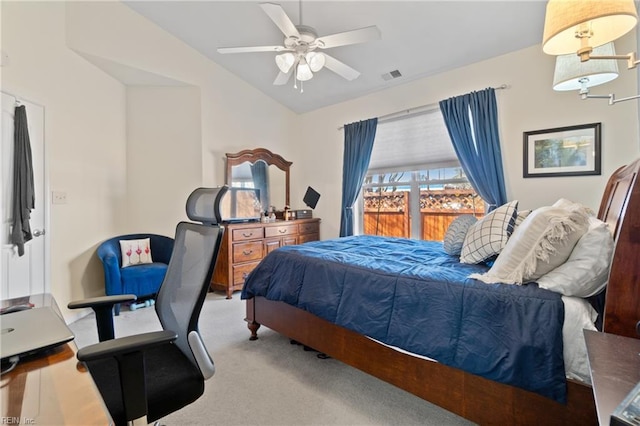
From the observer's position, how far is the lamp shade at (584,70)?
1.74m

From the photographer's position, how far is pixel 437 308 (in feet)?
5.15

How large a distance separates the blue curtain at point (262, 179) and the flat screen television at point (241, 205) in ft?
0.25

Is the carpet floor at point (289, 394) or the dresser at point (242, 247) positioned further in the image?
the dresser at point (242, 247)

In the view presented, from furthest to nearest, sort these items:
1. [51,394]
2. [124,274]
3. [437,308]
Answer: [124,274] < [437,308] < [51,394]

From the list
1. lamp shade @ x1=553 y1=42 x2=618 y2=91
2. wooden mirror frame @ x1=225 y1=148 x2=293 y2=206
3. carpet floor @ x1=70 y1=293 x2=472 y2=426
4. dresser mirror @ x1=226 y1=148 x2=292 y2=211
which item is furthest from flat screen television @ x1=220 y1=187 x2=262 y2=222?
lamp shade @ x1=553 y1=42 x2=618 y2=91

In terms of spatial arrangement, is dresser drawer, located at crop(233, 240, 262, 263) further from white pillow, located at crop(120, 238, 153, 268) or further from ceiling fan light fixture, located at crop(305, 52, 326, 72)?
ceiling fan light fixture, located at crop(305, 52, 326, 72)

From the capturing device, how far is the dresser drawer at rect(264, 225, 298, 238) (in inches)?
164

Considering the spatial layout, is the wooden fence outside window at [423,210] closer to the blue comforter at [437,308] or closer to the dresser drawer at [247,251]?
the blue comforter at [437,308]

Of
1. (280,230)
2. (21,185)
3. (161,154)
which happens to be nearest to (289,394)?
(280,230)

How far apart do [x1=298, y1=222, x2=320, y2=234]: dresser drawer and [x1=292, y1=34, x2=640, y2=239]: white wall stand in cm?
175

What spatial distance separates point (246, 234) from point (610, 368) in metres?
3.59

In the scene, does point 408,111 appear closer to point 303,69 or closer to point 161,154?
point 303,69

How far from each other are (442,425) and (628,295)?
3.61 ft

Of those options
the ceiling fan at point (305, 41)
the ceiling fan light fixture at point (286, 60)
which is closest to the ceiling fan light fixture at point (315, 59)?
the ceiling fan at point (305, 41)
